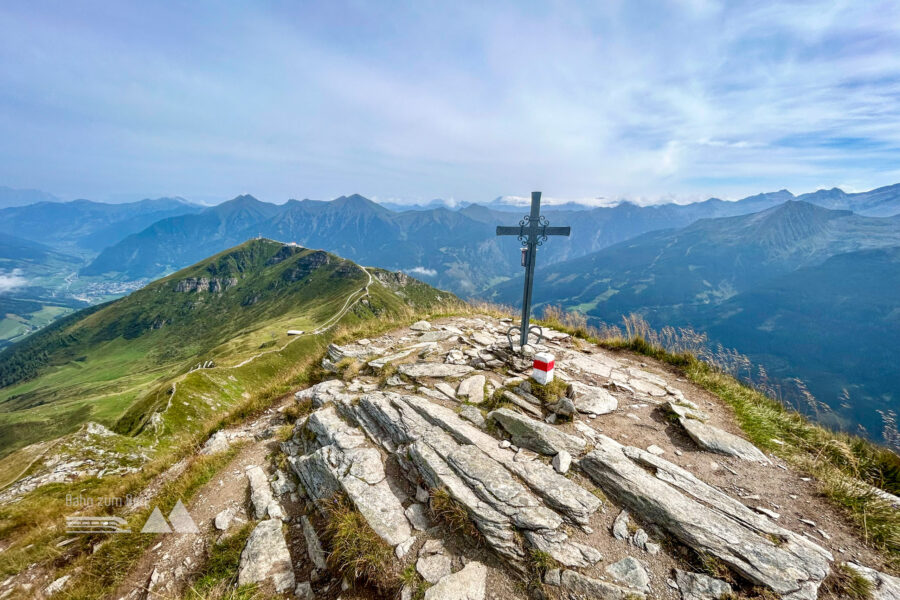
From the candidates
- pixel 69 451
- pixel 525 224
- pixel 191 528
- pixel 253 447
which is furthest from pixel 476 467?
pixel 69 451

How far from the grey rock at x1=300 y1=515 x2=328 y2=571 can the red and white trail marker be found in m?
6.08

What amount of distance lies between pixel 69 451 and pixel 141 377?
576 feet

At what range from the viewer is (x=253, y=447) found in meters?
9.05

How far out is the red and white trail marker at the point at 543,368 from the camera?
878cm

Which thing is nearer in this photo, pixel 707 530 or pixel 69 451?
pixel 707 530

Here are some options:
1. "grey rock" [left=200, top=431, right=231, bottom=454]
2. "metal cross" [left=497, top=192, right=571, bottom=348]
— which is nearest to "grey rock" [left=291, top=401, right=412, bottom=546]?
"grey rock" [left=200, top=431, right=231, bottom=454]

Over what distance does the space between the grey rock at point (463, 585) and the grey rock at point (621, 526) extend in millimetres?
2142

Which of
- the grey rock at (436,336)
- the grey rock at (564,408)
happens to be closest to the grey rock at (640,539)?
the grey rock at (564,408)

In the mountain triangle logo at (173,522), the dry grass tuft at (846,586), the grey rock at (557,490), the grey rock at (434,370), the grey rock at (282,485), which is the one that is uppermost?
the grey rock at (434,370)

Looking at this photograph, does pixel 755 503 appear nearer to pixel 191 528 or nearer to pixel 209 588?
pixel 209 588

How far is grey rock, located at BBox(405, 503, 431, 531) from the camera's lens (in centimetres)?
572

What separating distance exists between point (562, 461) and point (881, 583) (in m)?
4.06

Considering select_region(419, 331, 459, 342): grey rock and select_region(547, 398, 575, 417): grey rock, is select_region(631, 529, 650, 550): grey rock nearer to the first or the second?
select_region(547, 398, 575, 417): grey rock

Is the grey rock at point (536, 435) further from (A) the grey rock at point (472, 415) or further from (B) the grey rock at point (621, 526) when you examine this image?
(B) the grey rock at point (621, 526)
